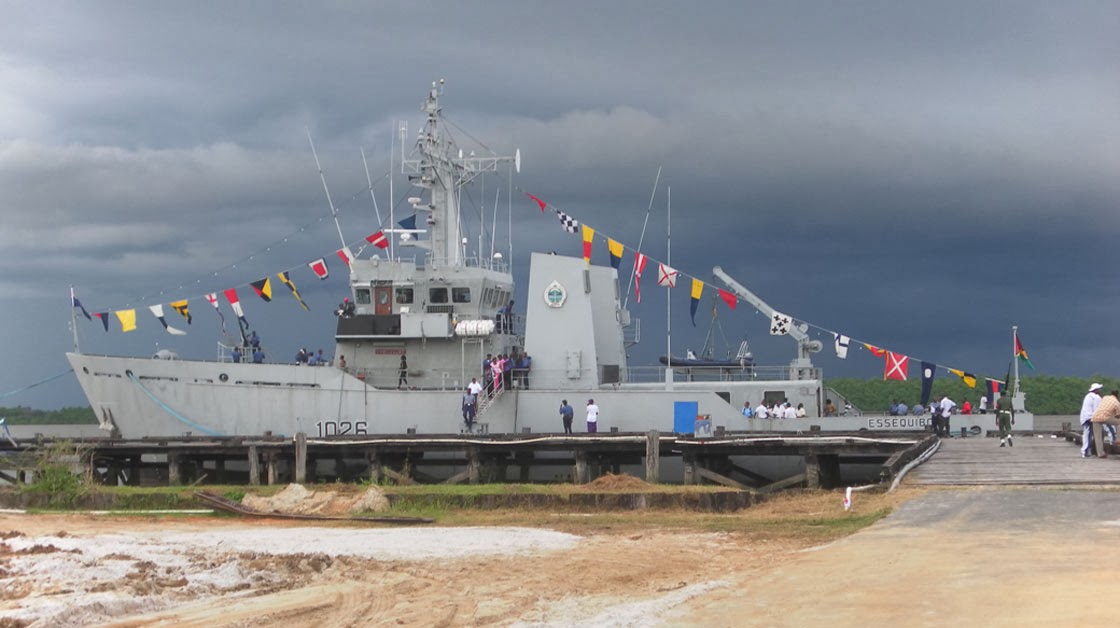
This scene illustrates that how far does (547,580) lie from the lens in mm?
11961

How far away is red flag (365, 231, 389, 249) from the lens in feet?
111

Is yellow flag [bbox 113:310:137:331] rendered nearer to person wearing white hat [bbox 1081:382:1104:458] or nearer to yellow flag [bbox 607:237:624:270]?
yellow flag [bbox 607:237:624:270]

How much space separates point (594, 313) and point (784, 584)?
23097 mm

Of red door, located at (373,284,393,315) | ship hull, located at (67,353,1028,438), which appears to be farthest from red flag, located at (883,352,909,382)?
red door, located at (373,284,393,315)

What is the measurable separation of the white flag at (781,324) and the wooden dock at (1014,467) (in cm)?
853

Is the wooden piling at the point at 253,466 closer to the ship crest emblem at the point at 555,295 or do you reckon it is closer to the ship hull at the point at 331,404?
the ship hull at the point at 331,404

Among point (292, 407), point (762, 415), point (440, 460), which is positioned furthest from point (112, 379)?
point (762, 415)

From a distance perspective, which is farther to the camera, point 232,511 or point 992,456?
point 992,456

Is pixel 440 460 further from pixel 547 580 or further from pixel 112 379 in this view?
pixel 547 580

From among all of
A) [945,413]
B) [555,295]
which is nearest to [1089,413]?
[945,413]

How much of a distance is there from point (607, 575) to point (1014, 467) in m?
10.2

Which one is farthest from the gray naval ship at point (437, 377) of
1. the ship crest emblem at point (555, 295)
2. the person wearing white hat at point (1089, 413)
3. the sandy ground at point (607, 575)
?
Answer: the sandy ground at point (607, 575)

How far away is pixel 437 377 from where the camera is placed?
3186cm

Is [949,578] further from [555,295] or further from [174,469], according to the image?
[555,295]
